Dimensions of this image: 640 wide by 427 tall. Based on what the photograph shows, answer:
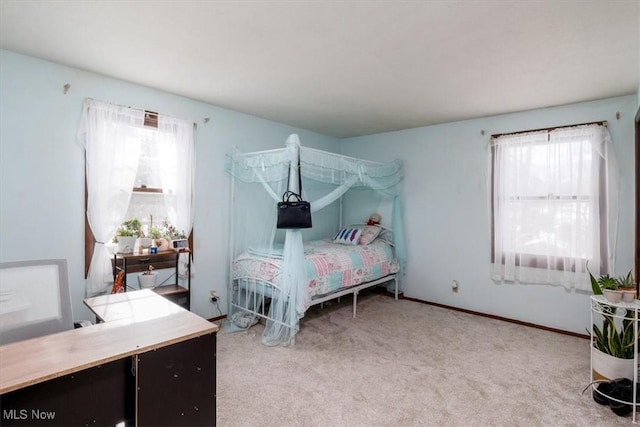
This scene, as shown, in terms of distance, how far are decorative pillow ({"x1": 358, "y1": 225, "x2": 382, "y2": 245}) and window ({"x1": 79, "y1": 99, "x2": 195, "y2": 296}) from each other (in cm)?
235

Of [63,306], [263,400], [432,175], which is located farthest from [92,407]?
[432,175]

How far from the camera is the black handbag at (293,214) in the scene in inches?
122

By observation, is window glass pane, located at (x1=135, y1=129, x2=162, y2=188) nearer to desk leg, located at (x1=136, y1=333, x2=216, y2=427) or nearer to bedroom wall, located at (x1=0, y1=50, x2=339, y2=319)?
bedroom wall, located at (x1=0, y1=50, x2=339, y2=319)

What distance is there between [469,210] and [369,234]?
1387mm

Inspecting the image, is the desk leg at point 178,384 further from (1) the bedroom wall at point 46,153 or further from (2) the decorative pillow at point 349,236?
(2) the decorative pillow at point 349,236

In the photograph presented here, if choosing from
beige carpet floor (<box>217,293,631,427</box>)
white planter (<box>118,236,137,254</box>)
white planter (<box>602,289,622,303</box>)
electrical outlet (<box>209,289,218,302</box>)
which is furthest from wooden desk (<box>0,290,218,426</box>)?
white planter (<box>602,289,622,303</box>)

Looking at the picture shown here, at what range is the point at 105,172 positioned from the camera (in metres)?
2.95

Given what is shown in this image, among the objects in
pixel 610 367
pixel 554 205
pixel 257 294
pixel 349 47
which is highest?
pixel 349 47

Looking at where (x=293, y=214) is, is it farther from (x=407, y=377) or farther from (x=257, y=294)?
(x=407, y=377)

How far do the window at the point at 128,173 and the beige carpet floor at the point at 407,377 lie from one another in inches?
55.6

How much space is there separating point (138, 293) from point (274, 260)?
1.41 metres

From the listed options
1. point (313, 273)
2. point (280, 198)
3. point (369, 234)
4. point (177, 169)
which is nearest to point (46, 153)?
point (177, 169)

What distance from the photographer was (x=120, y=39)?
2.29 meters

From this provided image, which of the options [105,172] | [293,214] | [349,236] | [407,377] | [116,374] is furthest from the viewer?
[349,236]
